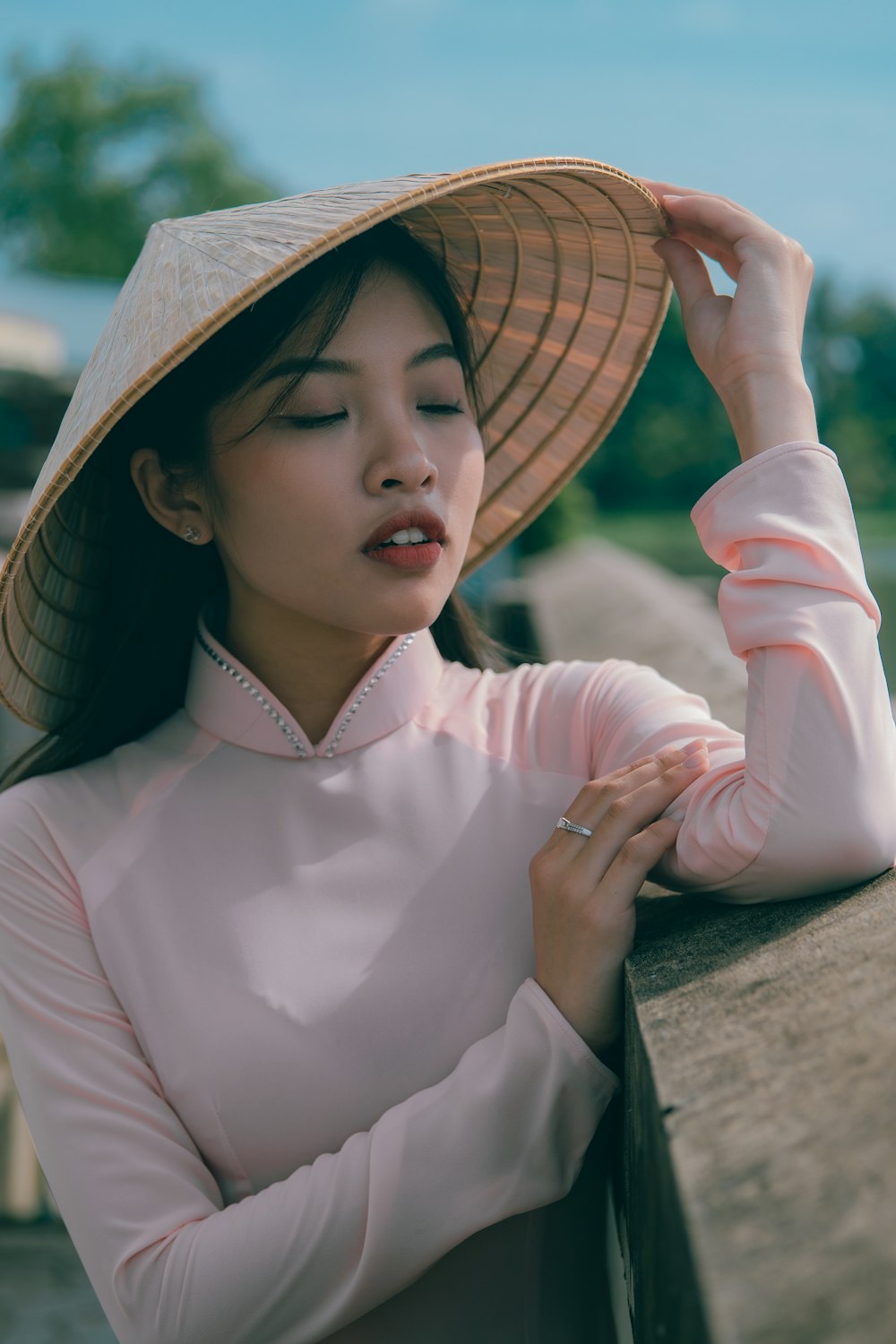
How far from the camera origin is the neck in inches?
58.7

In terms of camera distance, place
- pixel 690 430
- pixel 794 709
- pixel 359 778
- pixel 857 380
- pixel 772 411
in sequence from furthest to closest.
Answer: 1. pixel 857 380
2. pixel 690 430
3. pixel 359 778
4. pixel 772 411
5. pixel 794 709

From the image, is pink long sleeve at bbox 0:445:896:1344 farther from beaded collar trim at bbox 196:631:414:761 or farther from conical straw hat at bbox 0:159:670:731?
conical straw hat at bbox 0:159:670:731

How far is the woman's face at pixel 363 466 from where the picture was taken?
128 cm

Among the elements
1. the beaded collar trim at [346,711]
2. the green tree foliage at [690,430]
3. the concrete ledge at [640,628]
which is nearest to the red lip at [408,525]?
the beaded collar trim at [346,711]

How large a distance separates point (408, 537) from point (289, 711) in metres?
0.31

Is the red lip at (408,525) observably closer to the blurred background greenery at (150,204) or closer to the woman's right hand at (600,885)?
the woman's right hand at (600,885)

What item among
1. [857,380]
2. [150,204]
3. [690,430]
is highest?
[150,204]

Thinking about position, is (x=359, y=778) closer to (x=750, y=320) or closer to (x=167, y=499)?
(x=167, y=499)

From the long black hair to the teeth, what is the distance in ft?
0.60

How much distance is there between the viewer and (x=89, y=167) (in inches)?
1377

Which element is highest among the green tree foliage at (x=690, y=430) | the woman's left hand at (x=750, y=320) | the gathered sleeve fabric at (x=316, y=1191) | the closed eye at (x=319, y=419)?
the woman's left hand at (x=750, y=320)

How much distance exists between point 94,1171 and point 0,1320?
256 cm

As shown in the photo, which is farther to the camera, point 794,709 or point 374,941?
point 374,941

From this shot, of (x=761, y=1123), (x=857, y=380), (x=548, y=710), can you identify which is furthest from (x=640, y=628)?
(x=857, y=380)
